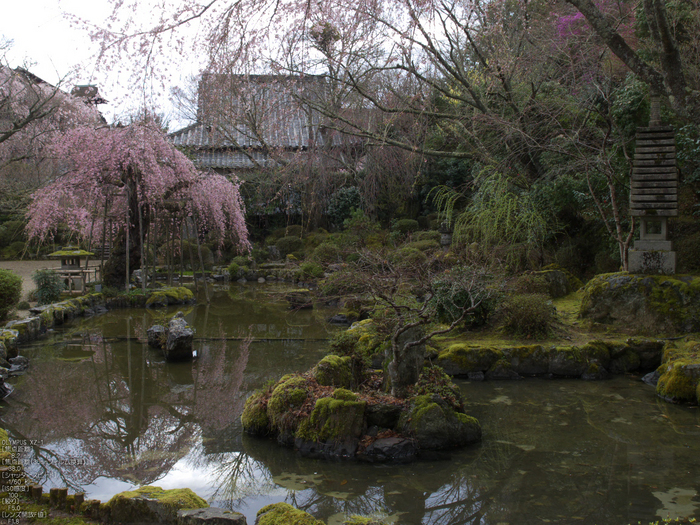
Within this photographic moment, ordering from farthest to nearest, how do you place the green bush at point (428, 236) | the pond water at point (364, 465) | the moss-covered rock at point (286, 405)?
the green bush at point (428, 236) → the moss-covered rock at point (286, 405) → the pond water at point (364, 465)

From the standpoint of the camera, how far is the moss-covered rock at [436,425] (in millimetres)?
4480

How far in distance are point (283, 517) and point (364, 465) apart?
1.46 m

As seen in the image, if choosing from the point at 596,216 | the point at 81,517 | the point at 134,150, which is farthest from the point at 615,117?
the point at 134,150

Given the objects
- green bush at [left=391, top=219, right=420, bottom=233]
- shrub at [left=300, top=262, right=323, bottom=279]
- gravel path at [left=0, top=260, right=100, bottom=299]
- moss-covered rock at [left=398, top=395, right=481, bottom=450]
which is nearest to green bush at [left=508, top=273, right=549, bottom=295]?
moss-covered rock at [left=398, top=395, right=481, bottom=450]

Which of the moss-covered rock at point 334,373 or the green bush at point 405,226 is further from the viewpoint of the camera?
the green bush at point 405,226

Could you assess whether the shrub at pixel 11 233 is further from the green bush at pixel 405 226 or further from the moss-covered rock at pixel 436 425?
the moss-covered rock at pixel 436 425

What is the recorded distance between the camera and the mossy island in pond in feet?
14.5

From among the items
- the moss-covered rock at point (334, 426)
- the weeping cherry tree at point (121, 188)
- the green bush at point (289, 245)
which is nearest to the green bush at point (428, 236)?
the green bush at point (289, 245)

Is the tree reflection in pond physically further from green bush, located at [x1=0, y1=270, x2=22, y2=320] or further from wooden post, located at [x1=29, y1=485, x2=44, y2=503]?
green bush, located at [x1=0, y1=270, x2=22, y2=320]

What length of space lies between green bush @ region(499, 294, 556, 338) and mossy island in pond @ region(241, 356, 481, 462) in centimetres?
264

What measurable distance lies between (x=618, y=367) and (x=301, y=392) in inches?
178

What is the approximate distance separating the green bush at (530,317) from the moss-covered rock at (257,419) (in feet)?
13.2

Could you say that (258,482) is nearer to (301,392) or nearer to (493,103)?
(301,392)

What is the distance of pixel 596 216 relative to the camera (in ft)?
32.1
